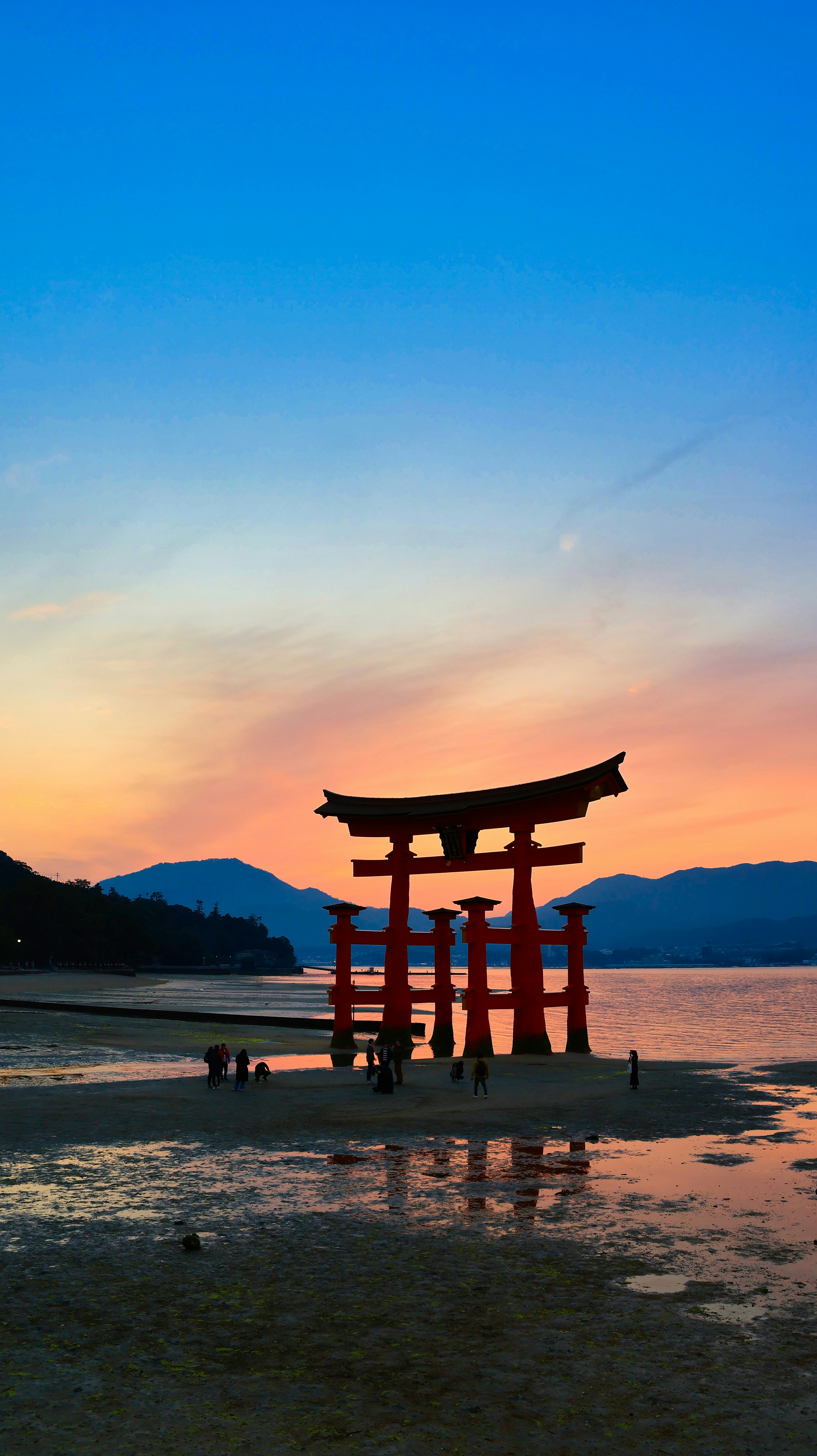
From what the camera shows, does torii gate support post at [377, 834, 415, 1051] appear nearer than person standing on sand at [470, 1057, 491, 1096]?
No

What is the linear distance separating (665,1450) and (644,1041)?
63750 mm

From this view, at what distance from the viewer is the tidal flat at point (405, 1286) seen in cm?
741

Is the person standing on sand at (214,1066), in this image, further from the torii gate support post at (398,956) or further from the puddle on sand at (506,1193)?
the torii gate support post at (398,956)

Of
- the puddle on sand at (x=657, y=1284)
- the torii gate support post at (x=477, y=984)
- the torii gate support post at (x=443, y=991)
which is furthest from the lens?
the torii gate support post at (x=443, y=991)

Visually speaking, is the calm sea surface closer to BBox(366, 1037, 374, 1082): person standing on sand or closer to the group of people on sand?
BBox(366, 1037, 374, 1082): person standing on sand

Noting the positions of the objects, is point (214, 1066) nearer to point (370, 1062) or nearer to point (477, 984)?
point (370, 1062)

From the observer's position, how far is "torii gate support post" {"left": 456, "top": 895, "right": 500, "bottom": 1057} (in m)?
34.0

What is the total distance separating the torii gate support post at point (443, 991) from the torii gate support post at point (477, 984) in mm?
4401

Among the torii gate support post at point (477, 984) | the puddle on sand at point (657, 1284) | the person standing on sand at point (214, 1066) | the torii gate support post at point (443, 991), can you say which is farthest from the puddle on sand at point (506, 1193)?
the torii gate support post at point (443, 991)

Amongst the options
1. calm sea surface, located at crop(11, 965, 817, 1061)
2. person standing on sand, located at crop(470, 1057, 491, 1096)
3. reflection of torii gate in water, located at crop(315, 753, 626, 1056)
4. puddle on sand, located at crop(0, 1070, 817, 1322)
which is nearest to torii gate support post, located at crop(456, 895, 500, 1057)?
reflection of torii gate in water, located at crop(315, 753, 626, 1056)

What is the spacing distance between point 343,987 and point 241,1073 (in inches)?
464

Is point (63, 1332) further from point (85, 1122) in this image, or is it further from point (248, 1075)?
point (248, 1075)

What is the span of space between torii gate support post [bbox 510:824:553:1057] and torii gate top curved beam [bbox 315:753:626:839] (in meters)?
0.87

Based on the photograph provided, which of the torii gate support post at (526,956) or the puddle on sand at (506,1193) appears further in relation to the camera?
the torii gate support post at (526,956)
